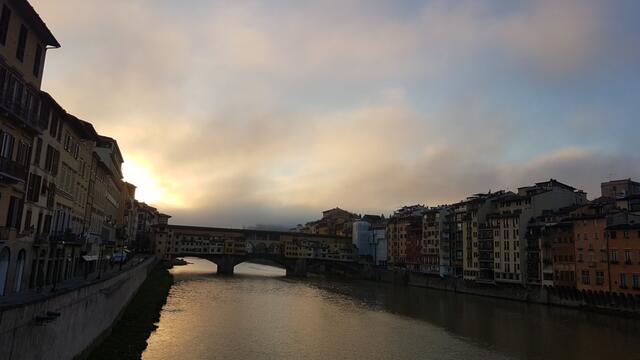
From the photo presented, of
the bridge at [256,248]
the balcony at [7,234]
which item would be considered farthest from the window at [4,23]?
the bridge at [256,248]

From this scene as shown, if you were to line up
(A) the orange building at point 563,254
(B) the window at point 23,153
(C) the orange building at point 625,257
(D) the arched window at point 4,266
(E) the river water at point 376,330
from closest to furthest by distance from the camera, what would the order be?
(D) the arched window at point 4,266, (B) the window at point 23,153, (E) the river water at point 376,330, (C) the orange building at point 625,257, (A) the orange building at point 563,254

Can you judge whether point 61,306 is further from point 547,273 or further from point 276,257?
point 276,257

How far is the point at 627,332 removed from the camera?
147 feet

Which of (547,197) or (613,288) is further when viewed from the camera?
(547,197)

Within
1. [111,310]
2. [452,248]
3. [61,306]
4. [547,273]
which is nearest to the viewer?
[61,306]

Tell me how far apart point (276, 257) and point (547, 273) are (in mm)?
69152

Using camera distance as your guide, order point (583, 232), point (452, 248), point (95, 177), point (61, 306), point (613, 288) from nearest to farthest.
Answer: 1. point (61, 306)
2. point (95, 177)
3. point (613, 288)
4. point (583, 232)
5. point (452, 248)

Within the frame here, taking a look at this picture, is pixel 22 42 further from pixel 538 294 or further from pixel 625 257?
pixel 538 294

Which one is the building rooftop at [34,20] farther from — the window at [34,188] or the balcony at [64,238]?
the balcony at [64,238]

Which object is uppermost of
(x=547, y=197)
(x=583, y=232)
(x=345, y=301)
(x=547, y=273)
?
(x=547, y=197)

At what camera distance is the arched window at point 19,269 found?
82.8ft


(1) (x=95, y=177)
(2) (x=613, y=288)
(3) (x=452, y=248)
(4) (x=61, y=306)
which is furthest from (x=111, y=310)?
(3) (x=452, y=248)

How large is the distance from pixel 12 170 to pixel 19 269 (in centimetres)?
607

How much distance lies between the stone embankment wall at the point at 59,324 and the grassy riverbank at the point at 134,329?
83 cm
